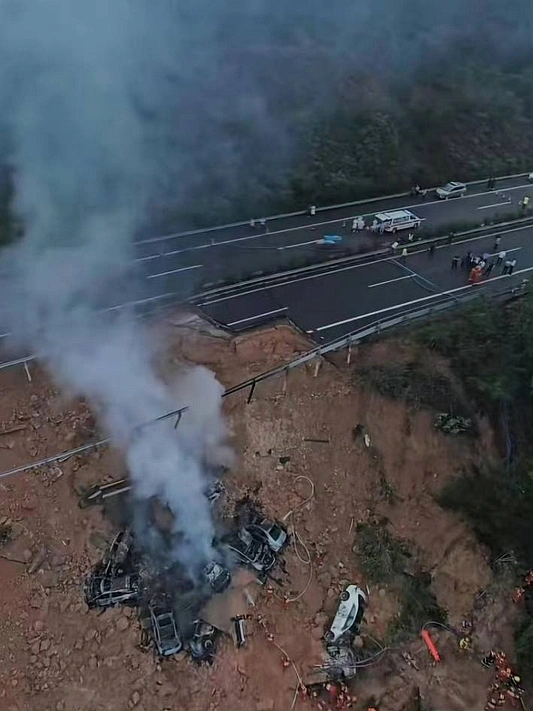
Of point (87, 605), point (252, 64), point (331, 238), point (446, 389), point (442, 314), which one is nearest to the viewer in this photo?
point (87, 605)

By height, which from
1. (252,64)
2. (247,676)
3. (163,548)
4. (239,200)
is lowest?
(247,676)

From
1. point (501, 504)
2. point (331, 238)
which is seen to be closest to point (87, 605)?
Result: point (501, 504)

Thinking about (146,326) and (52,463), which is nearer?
(52,463)

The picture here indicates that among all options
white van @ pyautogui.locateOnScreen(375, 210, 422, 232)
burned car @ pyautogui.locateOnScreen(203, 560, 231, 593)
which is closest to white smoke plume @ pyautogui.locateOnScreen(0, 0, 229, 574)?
burned car @ pyautogui.locateOnScreen(203, 560, 231, 593)

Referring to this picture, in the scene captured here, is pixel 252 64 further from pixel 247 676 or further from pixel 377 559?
pixel 247 676

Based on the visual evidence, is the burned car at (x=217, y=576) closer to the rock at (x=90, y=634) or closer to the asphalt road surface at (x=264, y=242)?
the rock at (x=90, y=634)

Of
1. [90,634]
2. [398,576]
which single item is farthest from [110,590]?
[398,576]

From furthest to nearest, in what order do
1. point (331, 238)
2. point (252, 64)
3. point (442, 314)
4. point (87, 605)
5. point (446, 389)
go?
1. point (252, 64)
2. point (331, 238)
3. point (442, 314)
4. point (446, 389)
5. point (87, 605)
